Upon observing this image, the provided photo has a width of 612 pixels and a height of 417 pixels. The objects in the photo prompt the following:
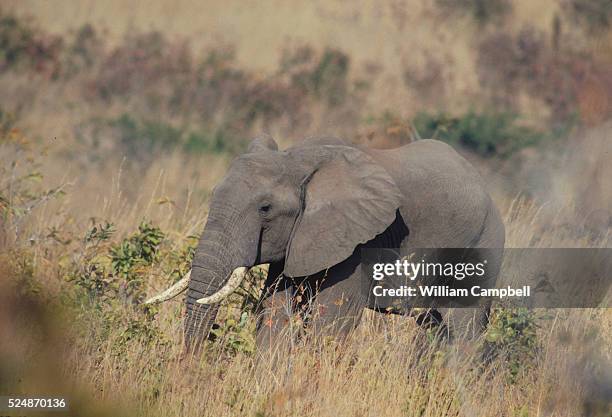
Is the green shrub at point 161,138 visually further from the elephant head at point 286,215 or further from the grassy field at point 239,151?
the elephant head at point 286,215

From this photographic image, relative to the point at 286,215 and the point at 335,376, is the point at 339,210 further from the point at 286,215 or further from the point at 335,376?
the point at 335,376

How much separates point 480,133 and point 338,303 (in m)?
10.8

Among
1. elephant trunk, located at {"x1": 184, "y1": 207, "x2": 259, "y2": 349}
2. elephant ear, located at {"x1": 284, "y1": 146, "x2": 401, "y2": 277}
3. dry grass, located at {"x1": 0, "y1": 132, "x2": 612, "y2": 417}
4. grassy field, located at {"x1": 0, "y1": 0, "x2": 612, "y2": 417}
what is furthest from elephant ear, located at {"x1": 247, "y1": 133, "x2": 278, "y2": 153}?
dry grass, located at {"x1": 0, "y1": 132, "x2": 612, "y2": 417}

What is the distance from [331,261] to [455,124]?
10367mm

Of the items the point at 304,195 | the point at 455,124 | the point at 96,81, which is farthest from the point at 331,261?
the point at 96,81

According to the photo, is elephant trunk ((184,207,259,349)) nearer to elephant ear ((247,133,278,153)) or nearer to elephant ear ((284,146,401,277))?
elephant ear ((284,146,401,277))

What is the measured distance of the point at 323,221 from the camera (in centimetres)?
808

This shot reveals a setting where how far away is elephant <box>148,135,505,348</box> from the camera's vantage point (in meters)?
7.61

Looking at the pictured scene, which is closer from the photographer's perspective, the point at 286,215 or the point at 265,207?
the point at 265,207

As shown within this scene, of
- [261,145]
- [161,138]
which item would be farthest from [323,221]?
[161,138]

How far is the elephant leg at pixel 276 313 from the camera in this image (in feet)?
25.0

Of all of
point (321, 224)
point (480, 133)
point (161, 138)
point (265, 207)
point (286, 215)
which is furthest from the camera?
point (161, 138)

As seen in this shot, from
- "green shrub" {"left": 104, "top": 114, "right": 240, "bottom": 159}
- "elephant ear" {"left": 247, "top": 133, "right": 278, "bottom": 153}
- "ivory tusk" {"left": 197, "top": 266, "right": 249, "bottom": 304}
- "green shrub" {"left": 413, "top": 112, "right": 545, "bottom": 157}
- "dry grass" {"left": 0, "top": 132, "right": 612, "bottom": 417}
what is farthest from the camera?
"green shrub" {"left": 104, "top": 114, "right": 240, "bottom": 159}

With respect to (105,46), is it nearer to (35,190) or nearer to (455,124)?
(455,124)
